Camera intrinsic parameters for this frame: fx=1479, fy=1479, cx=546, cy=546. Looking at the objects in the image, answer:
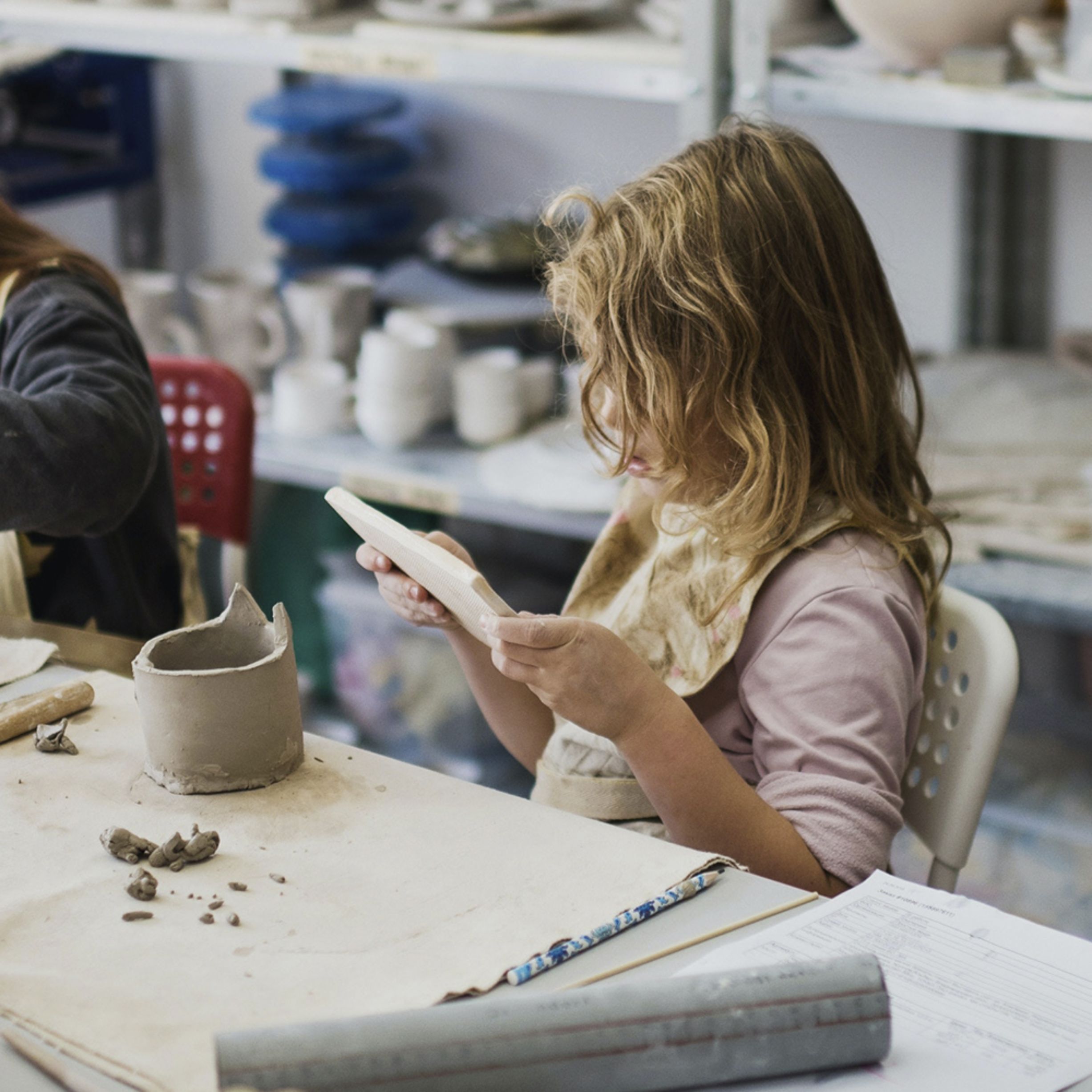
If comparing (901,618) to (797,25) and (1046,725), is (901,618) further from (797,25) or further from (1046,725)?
(1046,725)

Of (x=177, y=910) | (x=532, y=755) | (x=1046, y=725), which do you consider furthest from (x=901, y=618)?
(x=1046, y=725)

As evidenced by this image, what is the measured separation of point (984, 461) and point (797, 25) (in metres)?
0.57

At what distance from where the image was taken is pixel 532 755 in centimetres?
126

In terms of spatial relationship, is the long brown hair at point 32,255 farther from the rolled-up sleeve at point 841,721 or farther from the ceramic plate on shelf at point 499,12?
the rolled-up sleeve at point 841,721

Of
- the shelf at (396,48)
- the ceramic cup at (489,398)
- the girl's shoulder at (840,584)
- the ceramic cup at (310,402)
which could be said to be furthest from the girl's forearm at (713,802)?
the ceramic cup at (310,402)

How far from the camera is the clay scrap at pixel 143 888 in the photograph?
0.79 m

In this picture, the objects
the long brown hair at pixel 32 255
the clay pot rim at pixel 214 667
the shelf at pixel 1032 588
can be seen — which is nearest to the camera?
the clay pot rim at pixel 214 667

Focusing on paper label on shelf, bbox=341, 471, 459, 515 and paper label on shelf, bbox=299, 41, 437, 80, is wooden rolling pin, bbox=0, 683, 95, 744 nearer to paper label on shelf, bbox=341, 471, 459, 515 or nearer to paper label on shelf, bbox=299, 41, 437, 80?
paper label on shelf, bbox=341, 471, 459, 515

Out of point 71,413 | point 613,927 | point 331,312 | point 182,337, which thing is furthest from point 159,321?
point 613,927

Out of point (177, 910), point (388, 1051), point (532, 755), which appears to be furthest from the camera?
point (532, 755)

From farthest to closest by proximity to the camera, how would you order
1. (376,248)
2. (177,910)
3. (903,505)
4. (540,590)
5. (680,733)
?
(376,248)
(540,590)
(903,505)
(680,733)
(177,910)

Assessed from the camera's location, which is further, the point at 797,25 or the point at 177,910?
the point at 797,25

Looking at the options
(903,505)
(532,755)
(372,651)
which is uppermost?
(903,505)

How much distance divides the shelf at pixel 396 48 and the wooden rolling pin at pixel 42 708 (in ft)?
3.43
